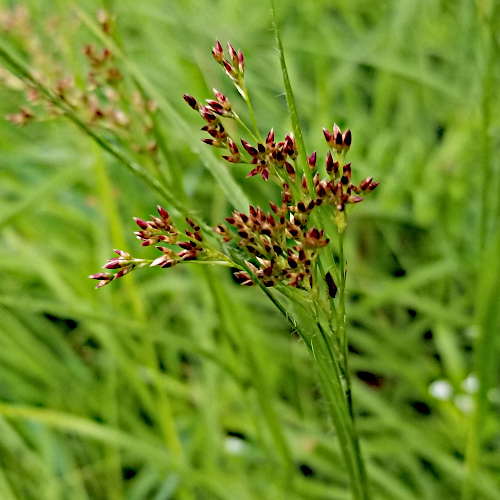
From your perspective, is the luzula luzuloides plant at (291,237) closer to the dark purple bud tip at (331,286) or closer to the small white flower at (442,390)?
the dark purple bud tip at (331,286)

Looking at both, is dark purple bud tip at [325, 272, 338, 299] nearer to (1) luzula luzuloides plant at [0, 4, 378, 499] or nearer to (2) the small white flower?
(1) luzula luzuloides plant at [0, 4, 378, 499]

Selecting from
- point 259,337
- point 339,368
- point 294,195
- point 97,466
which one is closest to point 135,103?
point 294,195

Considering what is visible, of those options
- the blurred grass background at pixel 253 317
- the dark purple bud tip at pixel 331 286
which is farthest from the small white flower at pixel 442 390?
the dark purple bud tip at pixel 331 286

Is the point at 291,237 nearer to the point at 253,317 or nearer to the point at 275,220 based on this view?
the point at 275,220

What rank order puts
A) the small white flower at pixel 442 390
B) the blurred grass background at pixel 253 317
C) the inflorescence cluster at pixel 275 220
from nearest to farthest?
the inflorescence cluster at pixel 275 220, the blurred grass background at pixel 253 317, the small white flower at pixel 442 390

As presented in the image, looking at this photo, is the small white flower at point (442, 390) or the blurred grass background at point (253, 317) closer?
the blurred grass background at point (253, 317)

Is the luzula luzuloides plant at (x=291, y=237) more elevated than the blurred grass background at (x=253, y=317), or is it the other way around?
the blurred grass background at (x=253, y=317)

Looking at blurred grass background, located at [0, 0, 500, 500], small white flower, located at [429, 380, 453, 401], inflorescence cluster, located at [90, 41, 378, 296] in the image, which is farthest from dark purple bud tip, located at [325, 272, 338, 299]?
small white flower, located at [429, 380, 453, 401]
